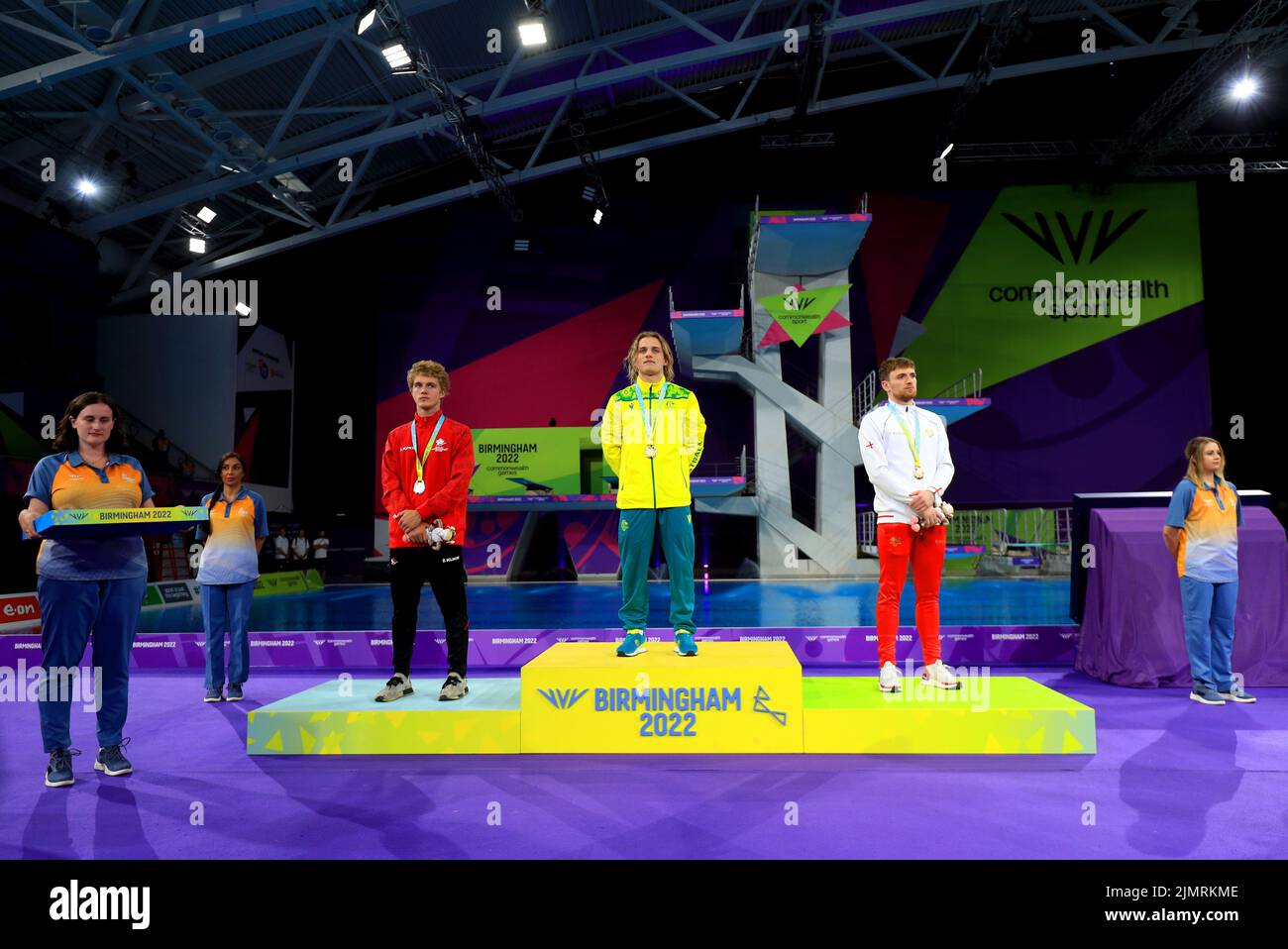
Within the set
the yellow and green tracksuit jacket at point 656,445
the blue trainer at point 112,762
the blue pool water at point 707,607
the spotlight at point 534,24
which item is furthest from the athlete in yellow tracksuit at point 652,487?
the spotlight at point 534,24

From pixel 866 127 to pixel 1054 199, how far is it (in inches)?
170

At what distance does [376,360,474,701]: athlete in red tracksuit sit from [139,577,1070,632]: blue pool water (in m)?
2.91

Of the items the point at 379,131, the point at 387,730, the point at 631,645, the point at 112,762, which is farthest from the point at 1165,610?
the point at 379,131

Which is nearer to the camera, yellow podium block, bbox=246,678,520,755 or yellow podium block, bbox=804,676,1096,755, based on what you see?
yellow podium block, bbox=804,676,1096,755

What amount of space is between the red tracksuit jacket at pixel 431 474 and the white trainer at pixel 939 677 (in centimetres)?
233

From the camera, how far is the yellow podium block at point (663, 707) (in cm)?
329

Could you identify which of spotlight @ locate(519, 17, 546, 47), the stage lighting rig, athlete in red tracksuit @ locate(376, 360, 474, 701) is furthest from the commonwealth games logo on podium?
the stage lighting rig

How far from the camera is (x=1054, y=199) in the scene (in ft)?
51.5

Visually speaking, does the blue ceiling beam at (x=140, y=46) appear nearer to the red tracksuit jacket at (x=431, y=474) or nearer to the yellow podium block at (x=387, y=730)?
the red tracksuit jacket at (x=431, y=474)

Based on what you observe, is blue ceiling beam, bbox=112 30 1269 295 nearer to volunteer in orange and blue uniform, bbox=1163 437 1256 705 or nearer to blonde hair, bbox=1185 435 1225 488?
blonde hair, bbox=1185 435 1225 488

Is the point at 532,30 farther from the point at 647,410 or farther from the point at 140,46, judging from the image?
the point at 647,410

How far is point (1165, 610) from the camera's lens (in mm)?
5023

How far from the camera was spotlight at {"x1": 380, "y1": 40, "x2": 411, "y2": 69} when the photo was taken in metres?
10.1

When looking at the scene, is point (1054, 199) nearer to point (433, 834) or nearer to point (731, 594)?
point (731, 594)
